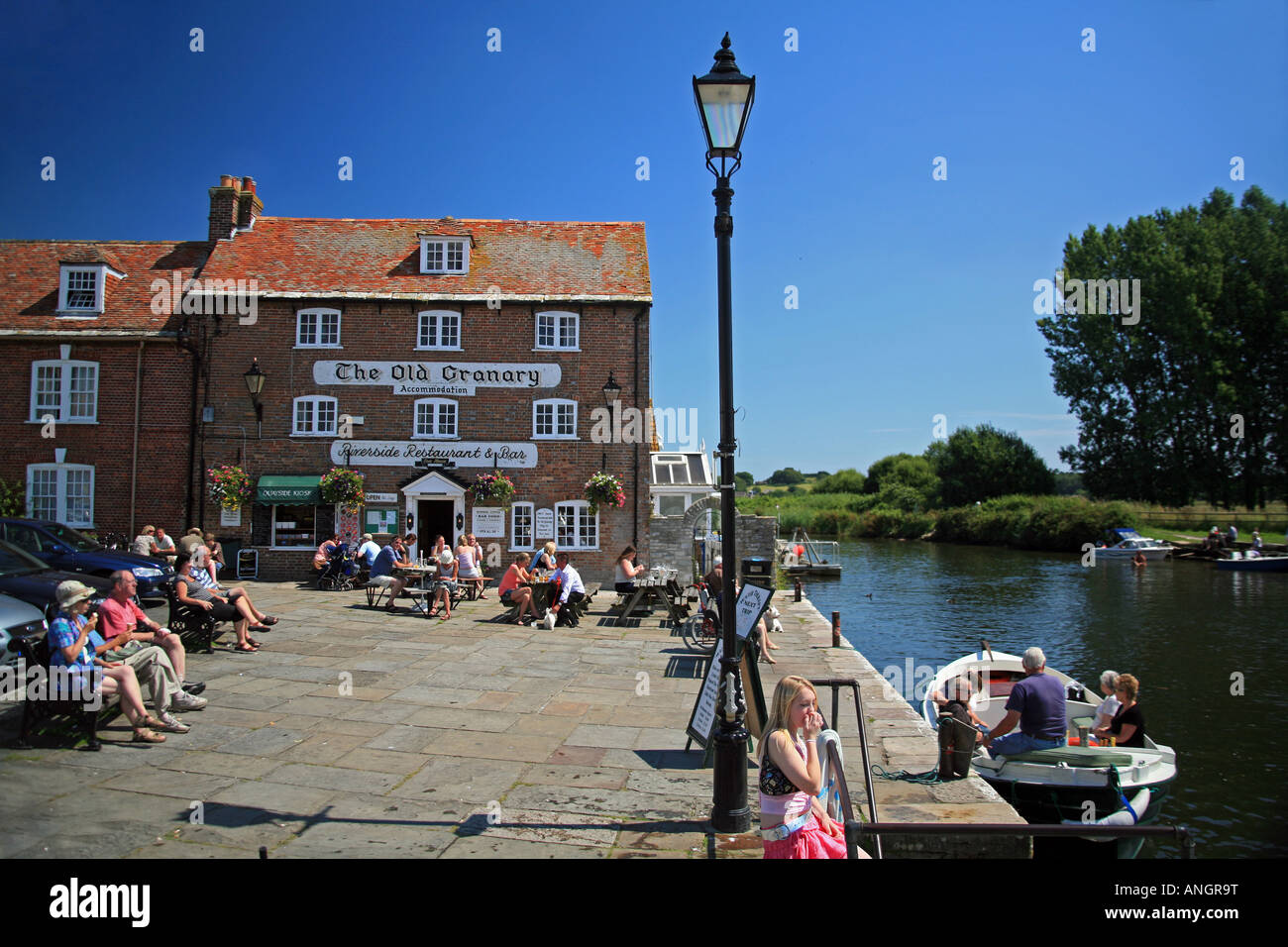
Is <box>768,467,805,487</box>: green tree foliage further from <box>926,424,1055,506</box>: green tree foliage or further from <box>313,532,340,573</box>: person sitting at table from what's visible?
<box>313,532,340,573</box>: person sitting at table

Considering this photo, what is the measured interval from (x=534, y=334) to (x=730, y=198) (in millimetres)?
15703

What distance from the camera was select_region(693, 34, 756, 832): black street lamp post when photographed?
18.2ft

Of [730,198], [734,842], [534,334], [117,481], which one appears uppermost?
[534,334]

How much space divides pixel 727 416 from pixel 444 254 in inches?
722

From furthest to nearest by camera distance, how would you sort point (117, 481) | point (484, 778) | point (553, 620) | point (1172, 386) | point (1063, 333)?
point (1063, 333) → point (1172, 386) → point (117, 481) → point (553, 620) → point (484, 778)

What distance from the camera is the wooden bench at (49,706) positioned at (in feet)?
22.1

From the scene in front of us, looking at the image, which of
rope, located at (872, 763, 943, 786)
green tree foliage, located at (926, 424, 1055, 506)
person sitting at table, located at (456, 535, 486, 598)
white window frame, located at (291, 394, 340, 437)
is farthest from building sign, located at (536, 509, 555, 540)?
green tree foliage, located at (926, 424, 1055, 506)

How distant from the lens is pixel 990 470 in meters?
68.9

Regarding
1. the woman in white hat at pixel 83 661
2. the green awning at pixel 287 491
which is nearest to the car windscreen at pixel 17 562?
the woman in white hat at pixel 83 661

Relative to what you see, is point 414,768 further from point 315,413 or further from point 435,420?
point 315,413

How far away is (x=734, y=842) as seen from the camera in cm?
536
